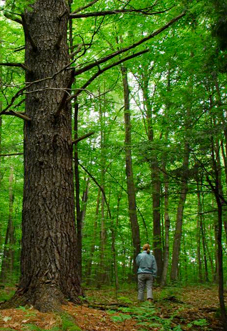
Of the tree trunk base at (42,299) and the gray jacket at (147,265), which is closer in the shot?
the tree trunk base at (42,299)

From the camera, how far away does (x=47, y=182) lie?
375 centimetres

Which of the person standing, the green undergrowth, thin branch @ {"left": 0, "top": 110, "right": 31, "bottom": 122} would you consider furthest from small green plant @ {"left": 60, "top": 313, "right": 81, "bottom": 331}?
the person standing

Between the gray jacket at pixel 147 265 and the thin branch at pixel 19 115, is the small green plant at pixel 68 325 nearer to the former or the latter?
A: the thin branch at pixel 19 115

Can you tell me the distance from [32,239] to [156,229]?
8755mm

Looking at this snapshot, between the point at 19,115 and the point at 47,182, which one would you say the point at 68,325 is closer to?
the point at 47,182

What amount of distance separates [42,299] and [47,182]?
142 centimetres

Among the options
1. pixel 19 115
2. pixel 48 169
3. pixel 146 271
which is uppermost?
pixel 19 115

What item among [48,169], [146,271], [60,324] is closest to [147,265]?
[146,271]

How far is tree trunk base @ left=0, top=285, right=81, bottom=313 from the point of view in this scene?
317 cm

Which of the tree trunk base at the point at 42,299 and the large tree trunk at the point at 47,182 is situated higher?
the large tree trunk at the point at 47,182

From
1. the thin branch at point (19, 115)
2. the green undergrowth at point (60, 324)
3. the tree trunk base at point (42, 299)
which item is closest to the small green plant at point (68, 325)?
the green undergrowth at point (60, 324)

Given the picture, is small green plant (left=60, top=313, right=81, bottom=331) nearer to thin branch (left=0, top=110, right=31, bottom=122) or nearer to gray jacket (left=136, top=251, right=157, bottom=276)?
thin branch (left=0, top=110, right=31, bottom=122)

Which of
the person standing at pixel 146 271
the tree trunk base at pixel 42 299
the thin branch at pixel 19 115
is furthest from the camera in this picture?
the person standing at pixel 146 271

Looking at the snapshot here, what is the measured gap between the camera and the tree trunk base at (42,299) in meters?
3.17
